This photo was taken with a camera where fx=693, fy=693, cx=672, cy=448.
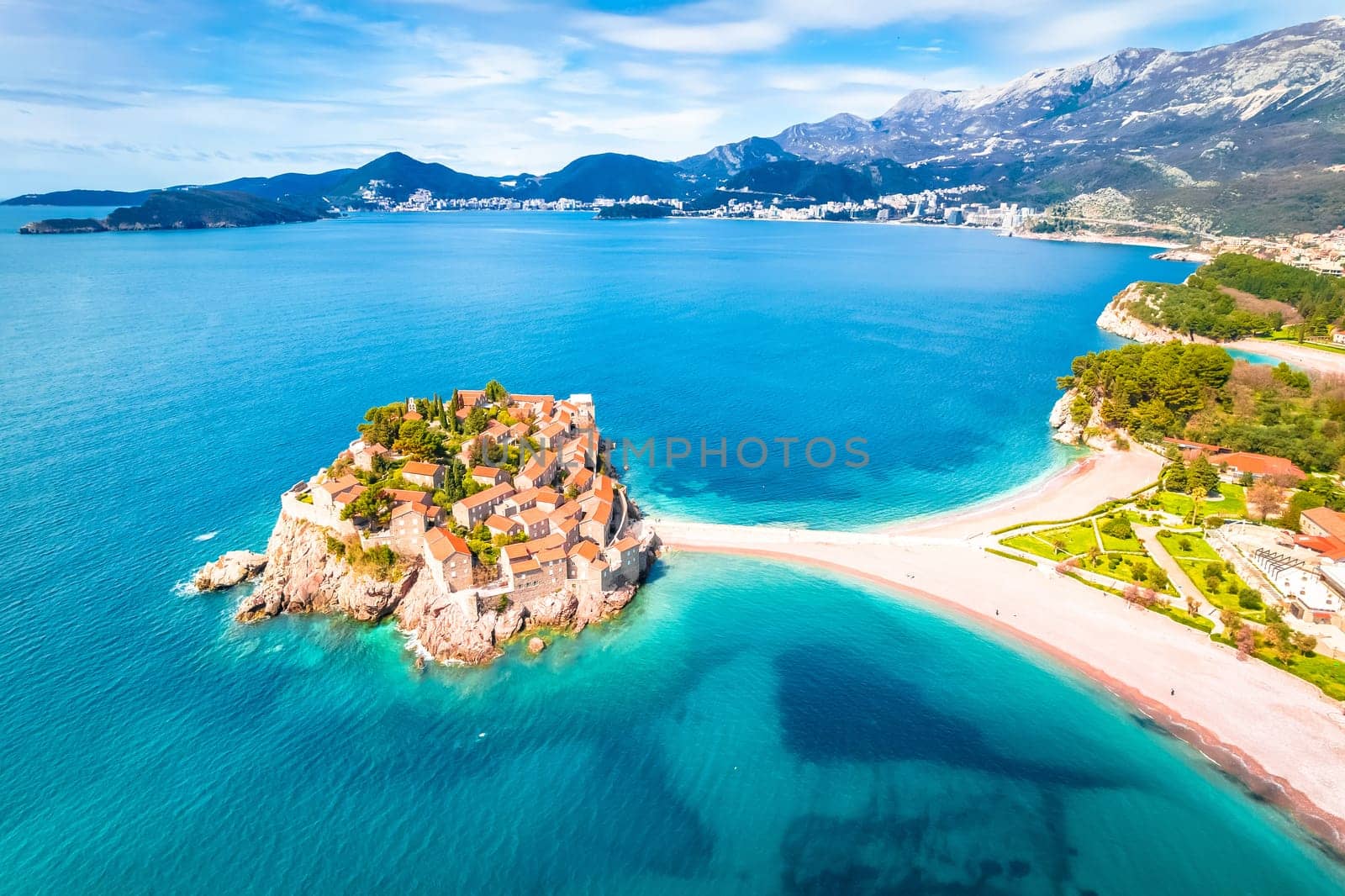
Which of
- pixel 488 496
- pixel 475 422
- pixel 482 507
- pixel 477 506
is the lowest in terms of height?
pixel 482 507

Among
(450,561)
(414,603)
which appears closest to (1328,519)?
(450,561)

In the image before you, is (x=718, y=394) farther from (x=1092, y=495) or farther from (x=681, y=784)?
(x=681, y=784)

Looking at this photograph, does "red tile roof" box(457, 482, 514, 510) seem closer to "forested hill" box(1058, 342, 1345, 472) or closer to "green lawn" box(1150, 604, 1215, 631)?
"green lawn" box(1150, 604, 1215, 631)

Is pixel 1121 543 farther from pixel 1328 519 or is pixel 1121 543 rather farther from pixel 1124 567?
pixel 1328 519

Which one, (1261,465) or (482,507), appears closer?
(482,507)

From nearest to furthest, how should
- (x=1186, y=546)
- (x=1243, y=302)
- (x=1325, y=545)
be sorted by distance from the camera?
(x=1325, y=545), (x=1186, y=546), (x=1243, y=302)

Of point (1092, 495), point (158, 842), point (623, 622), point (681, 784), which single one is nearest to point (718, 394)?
point (1092, 495)

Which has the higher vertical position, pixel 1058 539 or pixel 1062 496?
pixel 1058 539
